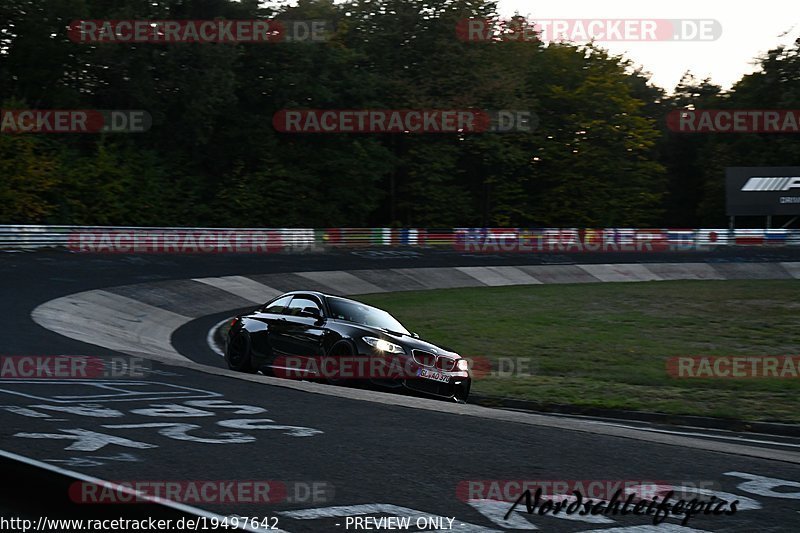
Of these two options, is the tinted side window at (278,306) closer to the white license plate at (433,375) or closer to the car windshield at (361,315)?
the car windshield at (361,315)

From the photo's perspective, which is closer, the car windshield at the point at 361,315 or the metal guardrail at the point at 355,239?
the car windshield at the point at 361,315

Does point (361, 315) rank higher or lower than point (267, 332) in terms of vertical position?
higher

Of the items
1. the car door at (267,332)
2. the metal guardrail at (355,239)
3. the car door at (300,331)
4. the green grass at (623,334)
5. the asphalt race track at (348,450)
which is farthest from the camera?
the metal guardrail at (355,239)

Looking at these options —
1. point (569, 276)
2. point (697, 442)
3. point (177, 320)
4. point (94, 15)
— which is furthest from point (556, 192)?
point (697, 442)

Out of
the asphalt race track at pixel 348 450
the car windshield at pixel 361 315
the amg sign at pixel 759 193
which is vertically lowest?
the asphalt race track at pixel 348 450

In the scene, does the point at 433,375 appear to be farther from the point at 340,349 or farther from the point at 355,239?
the point at 355,239

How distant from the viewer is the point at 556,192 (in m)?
64.3

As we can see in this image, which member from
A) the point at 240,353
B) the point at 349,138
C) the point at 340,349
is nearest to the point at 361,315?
the point at 340,349

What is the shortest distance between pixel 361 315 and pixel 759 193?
49136mm

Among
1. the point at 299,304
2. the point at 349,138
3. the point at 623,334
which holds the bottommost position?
the point at 623,334

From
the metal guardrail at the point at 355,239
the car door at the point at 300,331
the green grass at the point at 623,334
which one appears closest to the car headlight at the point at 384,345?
the car door at the point at 300,331

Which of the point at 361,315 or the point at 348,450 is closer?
the point at 348,450

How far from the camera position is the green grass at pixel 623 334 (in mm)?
13797

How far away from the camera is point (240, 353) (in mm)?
14500
